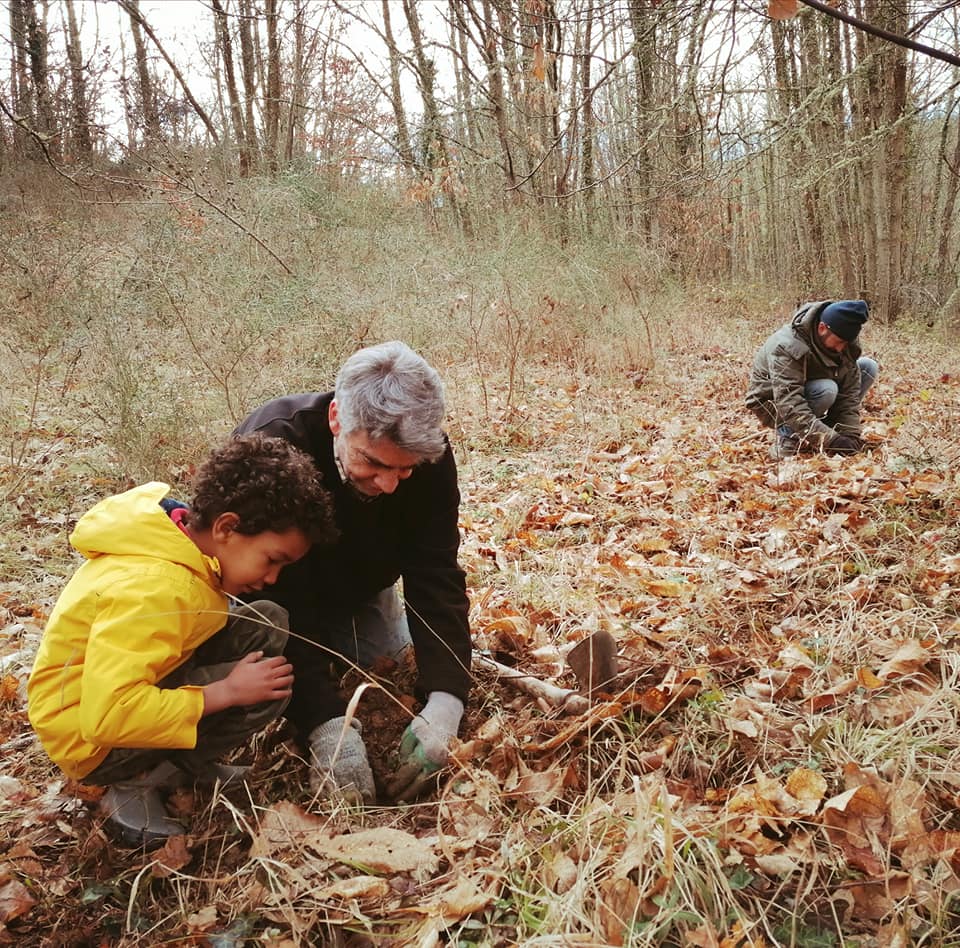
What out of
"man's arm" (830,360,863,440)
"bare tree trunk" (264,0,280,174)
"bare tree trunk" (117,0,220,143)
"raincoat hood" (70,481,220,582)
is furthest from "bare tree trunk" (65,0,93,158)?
"man's arm" (830,360,863,440)

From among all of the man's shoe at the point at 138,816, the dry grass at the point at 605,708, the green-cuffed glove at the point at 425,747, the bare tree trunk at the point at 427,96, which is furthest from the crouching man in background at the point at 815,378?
the bare tree trunk at the point at 427,96

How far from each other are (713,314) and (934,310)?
3270 mm

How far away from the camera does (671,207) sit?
36.4 ft

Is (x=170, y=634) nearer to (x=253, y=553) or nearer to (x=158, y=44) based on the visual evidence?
(x=253, y=553)

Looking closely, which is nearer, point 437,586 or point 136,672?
point 136,672

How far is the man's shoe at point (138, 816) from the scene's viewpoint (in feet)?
5.89

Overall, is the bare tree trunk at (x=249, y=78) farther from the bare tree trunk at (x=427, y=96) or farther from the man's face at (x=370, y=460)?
the man's face at (x=370, y=460)

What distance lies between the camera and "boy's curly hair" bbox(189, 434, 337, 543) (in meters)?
1.75

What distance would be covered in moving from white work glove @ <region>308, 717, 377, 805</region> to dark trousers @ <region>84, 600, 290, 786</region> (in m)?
0.16

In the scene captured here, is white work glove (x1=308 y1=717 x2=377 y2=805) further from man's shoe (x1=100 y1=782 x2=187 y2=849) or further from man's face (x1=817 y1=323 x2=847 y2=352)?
man's face (x1=817 y1=323 x2=847 y2=352)

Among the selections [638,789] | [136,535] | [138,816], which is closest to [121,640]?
[136,535]

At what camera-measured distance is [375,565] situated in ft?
8.18

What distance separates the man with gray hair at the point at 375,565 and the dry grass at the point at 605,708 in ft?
0.46

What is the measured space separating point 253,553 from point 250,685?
354mm
